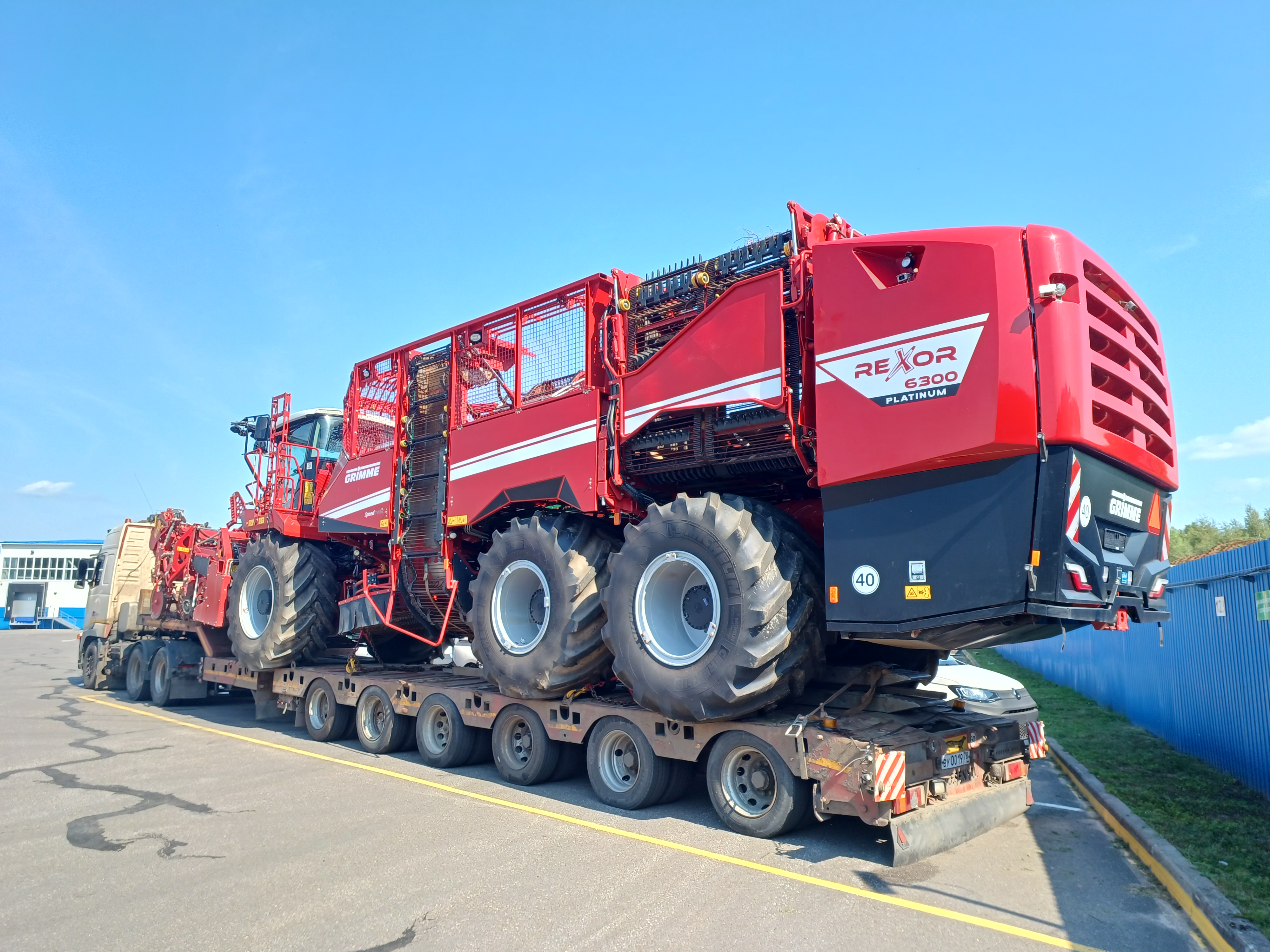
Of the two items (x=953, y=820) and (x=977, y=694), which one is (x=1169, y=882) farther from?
(x=977, y=694)

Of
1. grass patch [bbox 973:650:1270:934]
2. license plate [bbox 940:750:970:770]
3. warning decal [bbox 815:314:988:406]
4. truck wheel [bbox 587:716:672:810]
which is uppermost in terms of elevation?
warning decal [bbox 815:314:988:406]

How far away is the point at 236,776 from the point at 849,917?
22.4 ft

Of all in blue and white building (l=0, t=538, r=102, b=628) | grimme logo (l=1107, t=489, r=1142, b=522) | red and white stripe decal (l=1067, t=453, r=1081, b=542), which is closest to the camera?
red and white stripe decal (l=1067, t=453, r=1081, b=542)

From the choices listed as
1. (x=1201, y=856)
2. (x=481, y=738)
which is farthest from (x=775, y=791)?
(x=481, y=738)

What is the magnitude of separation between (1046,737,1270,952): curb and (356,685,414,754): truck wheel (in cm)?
725

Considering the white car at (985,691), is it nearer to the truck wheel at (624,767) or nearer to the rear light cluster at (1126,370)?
the truck wheel at (624,767)

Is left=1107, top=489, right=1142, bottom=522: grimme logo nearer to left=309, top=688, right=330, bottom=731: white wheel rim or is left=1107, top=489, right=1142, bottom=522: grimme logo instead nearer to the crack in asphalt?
the crack in asphalt

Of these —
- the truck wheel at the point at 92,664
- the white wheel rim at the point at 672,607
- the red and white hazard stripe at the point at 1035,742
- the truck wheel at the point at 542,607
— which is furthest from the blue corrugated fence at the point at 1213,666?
the truck wheel at the point at 92,664

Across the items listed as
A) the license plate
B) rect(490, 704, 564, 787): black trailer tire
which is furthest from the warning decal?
rect(490, 704, 564, 787): black trailer tire

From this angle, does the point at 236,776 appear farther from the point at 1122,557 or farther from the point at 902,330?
the point at 1122,557

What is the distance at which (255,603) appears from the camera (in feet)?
41.4

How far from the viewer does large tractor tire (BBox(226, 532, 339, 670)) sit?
462 inches

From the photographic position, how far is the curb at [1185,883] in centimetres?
439

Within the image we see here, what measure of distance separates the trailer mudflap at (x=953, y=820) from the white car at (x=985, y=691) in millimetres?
1351
